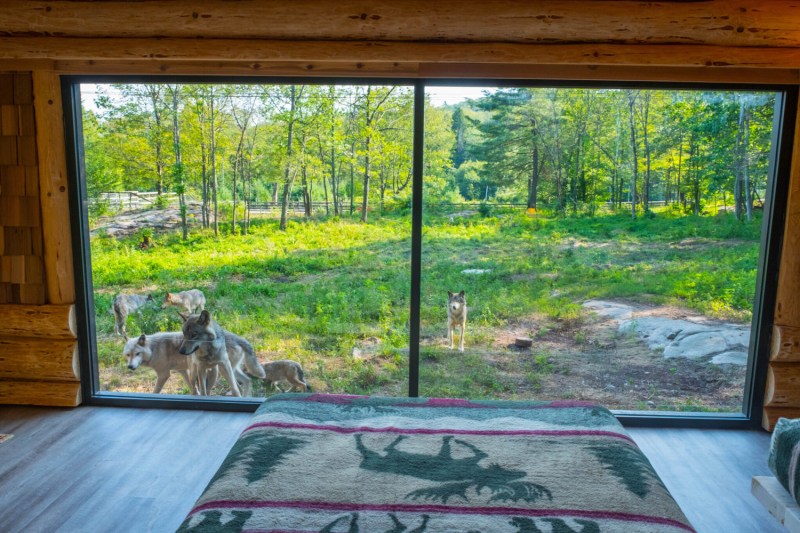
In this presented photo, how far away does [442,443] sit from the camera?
78.2 inches

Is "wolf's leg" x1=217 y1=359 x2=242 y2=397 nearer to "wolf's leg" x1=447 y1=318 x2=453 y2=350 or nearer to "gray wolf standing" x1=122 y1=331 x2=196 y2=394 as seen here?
"gray wolf standing" x1=122 y1=331 x2=196 y2=394

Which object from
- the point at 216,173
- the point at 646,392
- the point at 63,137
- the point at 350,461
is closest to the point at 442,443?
the point at 350,461

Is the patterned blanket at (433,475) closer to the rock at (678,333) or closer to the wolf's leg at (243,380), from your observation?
the rock at (678,333)

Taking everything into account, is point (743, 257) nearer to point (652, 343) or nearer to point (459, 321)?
point (652, 343)

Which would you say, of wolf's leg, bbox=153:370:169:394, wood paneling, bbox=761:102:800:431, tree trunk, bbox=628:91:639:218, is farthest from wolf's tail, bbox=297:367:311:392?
wood paneling, bbox=761:102:800:431

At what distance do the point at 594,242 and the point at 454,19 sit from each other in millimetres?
1628

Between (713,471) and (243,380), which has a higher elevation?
(243,380)

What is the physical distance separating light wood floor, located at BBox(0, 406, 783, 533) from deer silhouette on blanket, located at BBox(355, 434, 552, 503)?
4.10 feet

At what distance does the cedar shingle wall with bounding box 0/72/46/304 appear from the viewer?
3.60 meters

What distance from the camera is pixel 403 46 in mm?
3312

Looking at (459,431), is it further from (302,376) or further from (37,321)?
(37,321)

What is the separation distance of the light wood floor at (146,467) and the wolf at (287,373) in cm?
31

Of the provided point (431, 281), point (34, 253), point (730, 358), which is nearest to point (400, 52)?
point (431, 281)

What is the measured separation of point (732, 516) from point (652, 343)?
1230 mm
